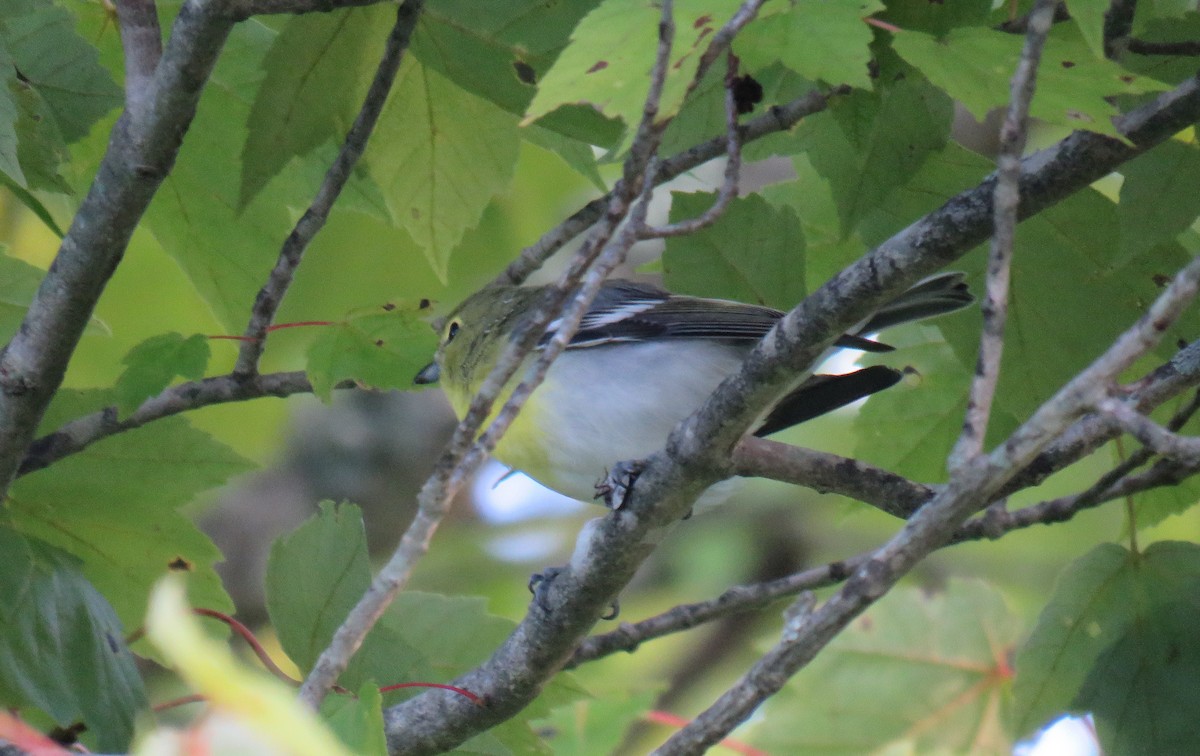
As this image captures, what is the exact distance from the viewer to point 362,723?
145 centimetres

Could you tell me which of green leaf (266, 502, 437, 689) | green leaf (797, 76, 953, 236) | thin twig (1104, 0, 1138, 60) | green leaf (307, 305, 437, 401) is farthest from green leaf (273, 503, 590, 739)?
thin twig (1104, 0, 1138, 60)

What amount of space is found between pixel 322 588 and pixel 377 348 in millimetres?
459

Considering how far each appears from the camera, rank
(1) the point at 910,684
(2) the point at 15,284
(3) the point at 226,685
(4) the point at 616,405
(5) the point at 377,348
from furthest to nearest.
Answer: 1. (1) the point at 910,684
2. (4) the point at 616,405
3. (2) the point at 15,284
4. (5) the point at 377,348
5. (3) the point at 226,685

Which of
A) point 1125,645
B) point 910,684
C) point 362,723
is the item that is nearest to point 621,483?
point 362,723

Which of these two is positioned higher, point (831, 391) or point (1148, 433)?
point (831, 391)

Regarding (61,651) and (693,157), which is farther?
(693,157)

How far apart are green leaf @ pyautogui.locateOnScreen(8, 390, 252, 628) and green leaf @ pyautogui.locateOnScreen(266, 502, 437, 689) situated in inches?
13.1

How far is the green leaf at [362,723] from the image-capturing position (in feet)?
4.65

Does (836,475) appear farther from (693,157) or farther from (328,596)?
(328,596)

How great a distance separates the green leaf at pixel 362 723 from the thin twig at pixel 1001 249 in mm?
725

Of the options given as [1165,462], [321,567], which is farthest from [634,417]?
[1165,462]

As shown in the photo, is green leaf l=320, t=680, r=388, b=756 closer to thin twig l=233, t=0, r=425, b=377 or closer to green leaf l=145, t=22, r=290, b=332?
thin twig l=233, t=0, r=425, b=377

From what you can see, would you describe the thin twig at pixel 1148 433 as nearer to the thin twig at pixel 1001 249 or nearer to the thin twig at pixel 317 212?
the thin twig at pixel 1001 249

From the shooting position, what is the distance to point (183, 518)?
99.5 inches
